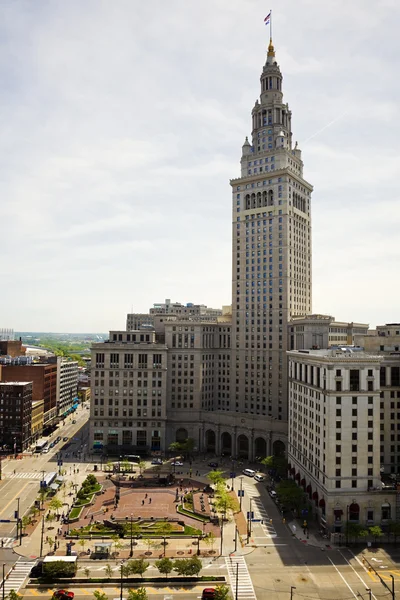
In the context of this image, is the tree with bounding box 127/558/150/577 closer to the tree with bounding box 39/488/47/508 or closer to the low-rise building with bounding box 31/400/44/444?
the tree with bounding box 39/488/47/508

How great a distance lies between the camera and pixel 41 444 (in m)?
179

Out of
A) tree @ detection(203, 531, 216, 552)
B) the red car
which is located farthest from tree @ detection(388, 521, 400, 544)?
the red car

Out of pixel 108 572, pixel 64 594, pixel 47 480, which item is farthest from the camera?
pixel 47 480

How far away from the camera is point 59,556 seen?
83438 mm

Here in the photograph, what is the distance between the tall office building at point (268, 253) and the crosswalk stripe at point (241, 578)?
78.9 m

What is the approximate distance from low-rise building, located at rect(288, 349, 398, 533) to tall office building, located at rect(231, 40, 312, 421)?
5664cm

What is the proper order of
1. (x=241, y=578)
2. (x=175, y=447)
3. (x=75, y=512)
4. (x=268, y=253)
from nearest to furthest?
(x=241, y=578) → (x=75, y=512) → (x=175, y=447) → (x=268, y=253)

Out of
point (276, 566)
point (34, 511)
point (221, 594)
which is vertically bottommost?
point (276, 566)

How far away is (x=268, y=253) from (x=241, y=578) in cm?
11214

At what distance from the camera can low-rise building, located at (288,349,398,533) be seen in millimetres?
99562

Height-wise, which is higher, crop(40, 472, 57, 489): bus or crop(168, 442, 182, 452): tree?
crop(168, 442, 182, 452): tree

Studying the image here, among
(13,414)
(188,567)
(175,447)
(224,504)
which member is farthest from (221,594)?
(13,414)

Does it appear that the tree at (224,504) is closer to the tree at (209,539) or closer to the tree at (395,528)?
the tree at (209,539)

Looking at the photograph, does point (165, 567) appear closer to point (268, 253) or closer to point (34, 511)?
A: point (34, 511)
